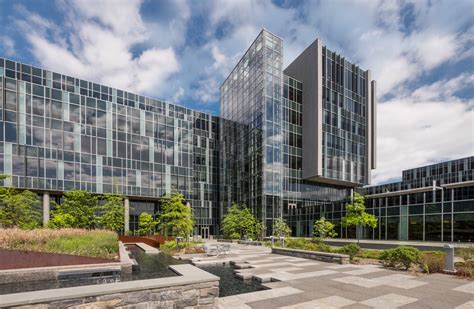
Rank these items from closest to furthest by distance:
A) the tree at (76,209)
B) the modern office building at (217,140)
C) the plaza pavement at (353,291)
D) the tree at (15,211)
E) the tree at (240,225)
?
1. the plaza pavement at (353,291)
2. the tree at (15,211)
3. the tree at (76,209)
4. the modern office building at (217,140)
5. the tree at (240,225)

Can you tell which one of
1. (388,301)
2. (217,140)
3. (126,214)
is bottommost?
(126,214)

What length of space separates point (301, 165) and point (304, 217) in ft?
32.7

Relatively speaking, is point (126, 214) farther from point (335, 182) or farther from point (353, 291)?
point (353, 291)

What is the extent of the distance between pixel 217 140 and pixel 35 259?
167 feet

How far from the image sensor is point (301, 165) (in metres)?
51.8

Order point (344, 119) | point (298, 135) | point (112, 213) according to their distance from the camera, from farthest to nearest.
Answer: point (344, 119)
point (298, 135)
point (112, 213)

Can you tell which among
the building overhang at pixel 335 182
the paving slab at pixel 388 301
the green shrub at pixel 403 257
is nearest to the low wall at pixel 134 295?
the paving slab at pixel 388 301

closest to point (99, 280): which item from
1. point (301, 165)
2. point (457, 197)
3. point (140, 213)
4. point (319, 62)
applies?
point (457, 197)

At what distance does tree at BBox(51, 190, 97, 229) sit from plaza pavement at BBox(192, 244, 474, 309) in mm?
35866

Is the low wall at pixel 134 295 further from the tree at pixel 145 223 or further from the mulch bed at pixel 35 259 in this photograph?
the tree at pixel 145 223

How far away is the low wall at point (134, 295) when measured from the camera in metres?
5.52

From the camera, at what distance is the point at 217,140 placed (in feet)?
202

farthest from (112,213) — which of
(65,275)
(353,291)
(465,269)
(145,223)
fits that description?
(465,269)

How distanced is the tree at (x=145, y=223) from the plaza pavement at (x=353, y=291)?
38.3m
